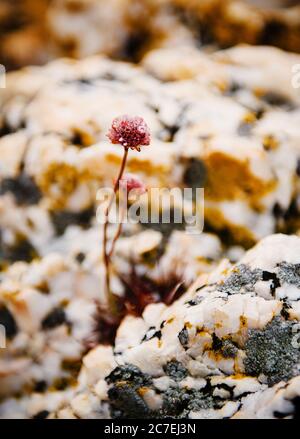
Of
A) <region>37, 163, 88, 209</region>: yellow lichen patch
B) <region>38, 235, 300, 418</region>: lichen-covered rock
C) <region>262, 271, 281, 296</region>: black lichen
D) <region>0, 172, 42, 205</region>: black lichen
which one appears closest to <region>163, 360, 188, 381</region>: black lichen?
<region>38, 235, 300, 418</region>: lichen-covered rock

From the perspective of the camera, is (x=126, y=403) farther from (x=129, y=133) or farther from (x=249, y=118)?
(x=249, y=118)

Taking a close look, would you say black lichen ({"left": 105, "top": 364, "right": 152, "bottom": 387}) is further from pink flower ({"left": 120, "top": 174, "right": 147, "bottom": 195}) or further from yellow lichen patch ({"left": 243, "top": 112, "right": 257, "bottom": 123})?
yellow lichen patch ({"left": 243, "top": 112, "right": 257, "bottom": 123})

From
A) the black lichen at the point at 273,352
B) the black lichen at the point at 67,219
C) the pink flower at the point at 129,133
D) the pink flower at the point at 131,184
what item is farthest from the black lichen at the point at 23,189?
the black lichen at the point at 273,352

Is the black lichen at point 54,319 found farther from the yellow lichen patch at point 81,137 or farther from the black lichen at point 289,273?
the black lichen at point 289,273

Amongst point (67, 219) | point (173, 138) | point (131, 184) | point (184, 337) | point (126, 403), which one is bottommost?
point (126, 403)

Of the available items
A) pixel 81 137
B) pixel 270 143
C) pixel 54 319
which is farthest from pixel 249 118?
pixel 54 319

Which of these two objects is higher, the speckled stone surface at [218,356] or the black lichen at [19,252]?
the black lichen at [19,252]
